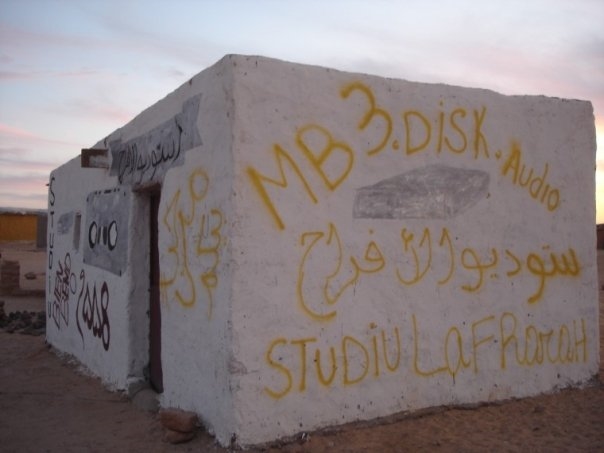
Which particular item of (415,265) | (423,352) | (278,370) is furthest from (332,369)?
(415,265)

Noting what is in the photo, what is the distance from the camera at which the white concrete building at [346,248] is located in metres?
4.75

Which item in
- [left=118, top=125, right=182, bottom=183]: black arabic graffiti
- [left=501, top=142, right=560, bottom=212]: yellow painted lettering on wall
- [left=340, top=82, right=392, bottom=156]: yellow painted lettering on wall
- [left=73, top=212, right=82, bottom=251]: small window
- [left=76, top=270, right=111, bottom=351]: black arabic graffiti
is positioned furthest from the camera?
[left=73, top=212, right=82, bottom=251]: small window

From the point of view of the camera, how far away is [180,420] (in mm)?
5020

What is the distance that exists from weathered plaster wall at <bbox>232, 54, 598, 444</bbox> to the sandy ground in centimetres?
16

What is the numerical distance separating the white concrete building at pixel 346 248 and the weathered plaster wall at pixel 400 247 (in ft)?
0.05

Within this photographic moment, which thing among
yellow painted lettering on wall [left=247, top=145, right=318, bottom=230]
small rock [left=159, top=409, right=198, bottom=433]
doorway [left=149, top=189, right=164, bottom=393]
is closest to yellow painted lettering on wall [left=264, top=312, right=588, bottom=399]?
small rock [left=159, top=409, right=198, bottom=433]

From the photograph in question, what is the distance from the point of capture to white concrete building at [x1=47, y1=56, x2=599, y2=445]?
475 cm

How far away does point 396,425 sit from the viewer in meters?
5.17

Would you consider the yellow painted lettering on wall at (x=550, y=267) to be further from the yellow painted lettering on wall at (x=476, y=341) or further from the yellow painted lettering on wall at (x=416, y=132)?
the yellow painted lettering on wall at (x=416, y=132)

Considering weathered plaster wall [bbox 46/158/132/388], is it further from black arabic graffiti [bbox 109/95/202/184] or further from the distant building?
the distant building

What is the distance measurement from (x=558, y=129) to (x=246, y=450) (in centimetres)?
428

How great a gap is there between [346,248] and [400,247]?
0.54 metres

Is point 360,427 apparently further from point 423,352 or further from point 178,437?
point 178,437

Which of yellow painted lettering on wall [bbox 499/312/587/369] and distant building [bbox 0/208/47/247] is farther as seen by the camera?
distant building [bbox 0/208/47/247]
